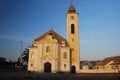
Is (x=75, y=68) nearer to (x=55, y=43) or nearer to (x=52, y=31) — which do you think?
(x=55, y=43)

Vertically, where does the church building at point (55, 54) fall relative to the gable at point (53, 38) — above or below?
below

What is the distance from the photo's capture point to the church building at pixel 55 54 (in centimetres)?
4494

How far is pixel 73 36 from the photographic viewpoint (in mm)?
50188

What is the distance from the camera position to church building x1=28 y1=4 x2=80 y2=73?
44.9 meters

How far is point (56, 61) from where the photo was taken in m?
44.8

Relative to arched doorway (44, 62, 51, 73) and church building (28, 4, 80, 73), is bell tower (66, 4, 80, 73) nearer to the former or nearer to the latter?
church building (28, 4, 80, 73)

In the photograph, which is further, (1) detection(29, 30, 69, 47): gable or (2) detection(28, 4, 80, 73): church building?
(1) detection(29, 30, 69, 47): gable

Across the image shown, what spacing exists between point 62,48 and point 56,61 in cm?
428

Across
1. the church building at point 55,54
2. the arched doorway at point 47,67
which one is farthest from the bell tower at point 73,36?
the arched doorway at point 47,67

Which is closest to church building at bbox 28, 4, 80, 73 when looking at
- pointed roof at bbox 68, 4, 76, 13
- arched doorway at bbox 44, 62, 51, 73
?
arched doorway at bbox 44, 62, 51, 73

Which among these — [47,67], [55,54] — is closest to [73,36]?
[55,54]

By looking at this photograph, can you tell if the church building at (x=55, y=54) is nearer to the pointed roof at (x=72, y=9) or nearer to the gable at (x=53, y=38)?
the gable at (x=53, y=38)

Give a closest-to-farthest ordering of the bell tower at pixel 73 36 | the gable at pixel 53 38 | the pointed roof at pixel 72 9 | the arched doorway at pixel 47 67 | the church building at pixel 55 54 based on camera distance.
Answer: the church building at pixel 55 54, the gable at pixel 53 38, the arched doorway at pixel 47 67, the bell tower at pixel 73 36, the pointed roof at pixel 72 9

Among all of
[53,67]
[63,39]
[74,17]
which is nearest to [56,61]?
[53,67]
